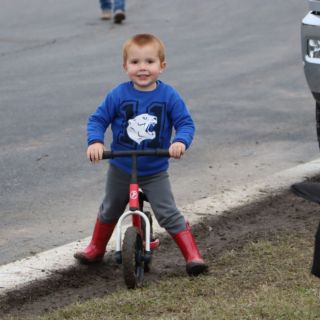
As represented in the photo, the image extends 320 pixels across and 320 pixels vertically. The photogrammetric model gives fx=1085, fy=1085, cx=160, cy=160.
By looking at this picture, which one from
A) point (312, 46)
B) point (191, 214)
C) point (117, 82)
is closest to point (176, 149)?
point (191, 214)

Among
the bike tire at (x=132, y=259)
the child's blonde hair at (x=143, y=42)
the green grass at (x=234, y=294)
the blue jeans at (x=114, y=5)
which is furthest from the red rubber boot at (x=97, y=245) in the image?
the blue jeans at (x=114, y=5)

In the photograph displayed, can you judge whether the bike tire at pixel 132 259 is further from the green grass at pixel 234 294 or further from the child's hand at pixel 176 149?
the child's hand at pixel 176 149

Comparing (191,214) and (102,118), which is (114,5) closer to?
(191,214)

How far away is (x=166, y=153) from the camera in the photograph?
569 cm

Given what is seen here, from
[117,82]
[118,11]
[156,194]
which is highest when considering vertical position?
[156,194]

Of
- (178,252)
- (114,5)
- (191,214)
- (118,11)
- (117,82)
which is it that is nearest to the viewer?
(178,252)

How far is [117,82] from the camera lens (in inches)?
477

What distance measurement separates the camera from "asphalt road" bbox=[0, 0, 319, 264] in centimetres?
769

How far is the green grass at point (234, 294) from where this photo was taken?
16.5 ft

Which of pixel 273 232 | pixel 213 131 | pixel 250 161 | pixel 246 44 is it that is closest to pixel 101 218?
pixel 273 232

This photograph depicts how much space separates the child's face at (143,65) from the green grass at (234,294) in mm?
1072

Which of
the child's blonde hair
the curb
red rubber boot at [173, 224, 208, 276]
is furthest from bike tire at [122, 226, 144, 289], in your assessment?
the child's blonde hair

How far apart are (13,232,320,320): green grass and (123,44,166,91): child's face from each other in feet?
3.52

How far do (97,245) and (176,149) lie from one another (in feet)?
2.87
